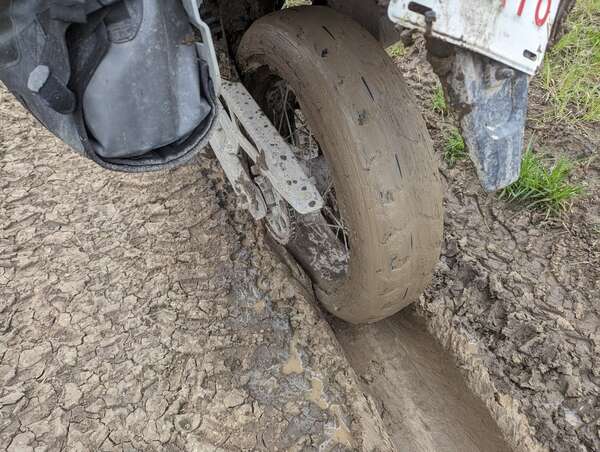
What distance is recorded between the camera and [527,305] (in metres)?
1.68

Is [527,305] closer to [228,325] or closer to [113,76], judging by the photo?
[228,325]

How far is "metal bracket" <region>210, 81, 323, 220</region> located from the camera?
1.50 meters

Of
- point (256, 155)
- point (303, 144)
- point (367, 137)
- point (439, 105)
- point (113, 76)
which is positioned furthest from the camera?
point (439, 105)

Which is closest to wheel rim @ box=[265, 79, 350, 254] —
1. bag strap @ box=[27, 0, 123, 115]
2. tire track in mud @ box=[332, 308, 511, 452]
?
tire track in mud @ box=[332, 308, 511, 452]

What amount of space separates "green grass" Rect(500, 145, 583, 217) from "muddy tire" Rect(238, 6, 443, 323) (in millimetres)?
687

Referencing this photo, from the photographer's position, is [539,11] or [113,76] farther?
[113,76]

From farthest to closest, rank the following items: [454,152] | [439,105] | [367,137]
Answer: [439,105] → [454,152] → [367,137]

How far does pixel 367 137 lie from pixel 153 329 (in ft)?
2.65

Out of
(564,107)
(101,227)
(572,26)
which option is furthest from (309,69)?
(572,26)

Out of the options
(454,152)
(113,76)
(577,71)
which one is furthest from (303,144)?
(577,71)

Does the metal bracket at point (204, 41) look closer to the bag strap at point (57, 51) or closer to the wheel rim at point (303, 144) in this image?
the bag strap at point (57, 51)

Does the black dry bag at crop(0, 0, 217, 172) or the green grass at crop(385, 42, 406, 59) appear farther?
the green grass at crop(385, 42, 406, 59)

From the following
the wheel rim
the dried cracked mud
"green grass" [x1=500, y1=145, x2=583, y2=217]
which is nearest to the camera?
the dried cracked mud

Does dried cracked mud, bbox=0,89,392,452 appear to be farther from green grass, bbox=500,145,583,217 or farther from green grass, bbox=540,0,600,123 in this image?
green grass, bbox=540,0,600,123
